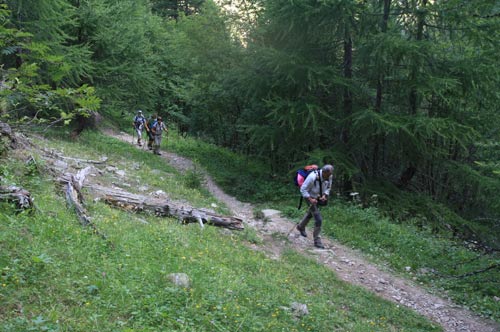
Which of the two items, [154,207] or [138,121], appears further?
[138,121]

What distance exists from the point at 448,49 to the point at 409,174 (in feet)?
17.2

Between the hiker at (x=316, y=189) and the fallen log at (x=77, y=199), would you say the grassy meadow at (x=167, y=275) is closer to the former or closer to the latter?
the fallen log at (x=77, y=199)

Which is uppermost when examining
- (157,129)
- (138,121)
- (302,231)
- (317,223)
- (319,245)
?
(138,121)

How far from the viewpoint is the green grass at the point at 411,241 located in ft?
29.7

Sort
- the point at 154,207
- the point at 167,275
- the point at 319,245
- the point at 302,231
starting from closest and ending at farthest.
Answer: the point at 167,275 < the point at 154,207 < the point at 319,245 < the point at 302,231

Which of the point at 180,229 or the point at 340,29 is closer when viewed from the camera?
the point at 180,229

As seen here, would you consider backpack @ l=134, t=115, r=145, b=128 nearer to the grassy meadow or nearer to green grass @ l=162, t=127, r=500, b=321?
green grass @ l=162, t=127, r=500, b=321

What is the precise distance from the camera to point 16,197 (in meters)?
6.25

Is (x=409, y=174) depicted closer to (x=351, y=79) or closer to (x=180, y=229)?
(x=351, y=79)

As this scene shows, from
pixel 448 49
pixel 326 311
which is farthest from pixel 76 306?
pixel 448 49

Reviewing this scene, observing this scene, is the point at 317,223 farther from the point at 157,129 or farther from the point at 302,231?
the point at 157,129

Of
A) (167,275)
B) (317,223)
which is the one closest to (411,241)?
(317,223)

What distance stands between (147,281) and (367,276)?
582 centimetres

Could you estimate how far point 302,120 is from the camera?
49.8ft
